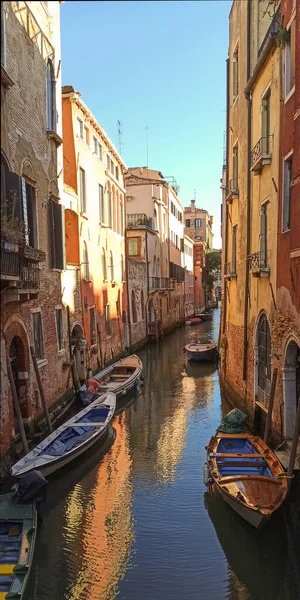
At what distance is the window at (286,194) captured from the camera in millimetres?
8945

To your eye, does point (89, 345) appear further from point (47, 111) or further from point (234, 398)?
point (47, 111)

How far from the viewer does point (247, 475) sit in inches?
297

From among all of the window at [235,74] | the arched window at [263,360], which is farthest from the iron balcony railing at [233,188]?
the arched window at [263,360]

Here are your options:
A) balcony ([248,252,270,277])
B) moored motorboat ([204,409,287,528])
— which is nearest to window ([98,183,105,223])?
balcony ([248,252,270,277])

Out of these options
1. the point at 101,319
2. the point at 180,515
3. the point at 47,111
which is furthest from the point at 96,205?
the point at 180,515

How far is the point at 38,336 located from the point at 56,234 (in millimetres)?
2787

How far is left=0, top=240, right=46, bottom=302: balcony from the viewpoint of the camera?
7040mm

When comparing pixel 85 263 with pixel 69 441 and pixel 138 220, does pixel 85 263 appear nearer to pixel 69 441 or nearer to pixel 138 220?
pixel 69 441

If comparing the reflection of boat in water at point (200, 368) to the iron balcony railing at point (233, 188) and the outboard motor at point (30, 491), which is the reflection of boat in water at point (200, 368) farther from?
the outboard motor at point (30, 491)

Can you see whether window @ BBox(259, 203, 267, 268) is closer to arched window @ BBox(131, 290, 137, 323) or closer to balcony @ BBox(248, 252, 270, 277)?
balcony @ BBox(248, 252, 270, 277)

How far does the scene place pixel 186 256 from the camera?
163 feet

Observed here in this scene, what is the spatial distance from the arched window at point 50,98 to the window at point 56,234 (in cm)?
196

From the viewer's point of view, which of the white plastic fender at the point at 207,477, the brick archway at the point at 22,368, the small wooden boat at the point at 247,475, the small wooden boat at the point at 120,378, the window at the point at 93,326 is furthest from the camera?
the window at the point at 93,326

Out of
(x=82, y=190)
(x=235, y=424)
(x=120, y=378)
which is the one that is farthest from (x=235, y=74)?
(x=120, y=378)
